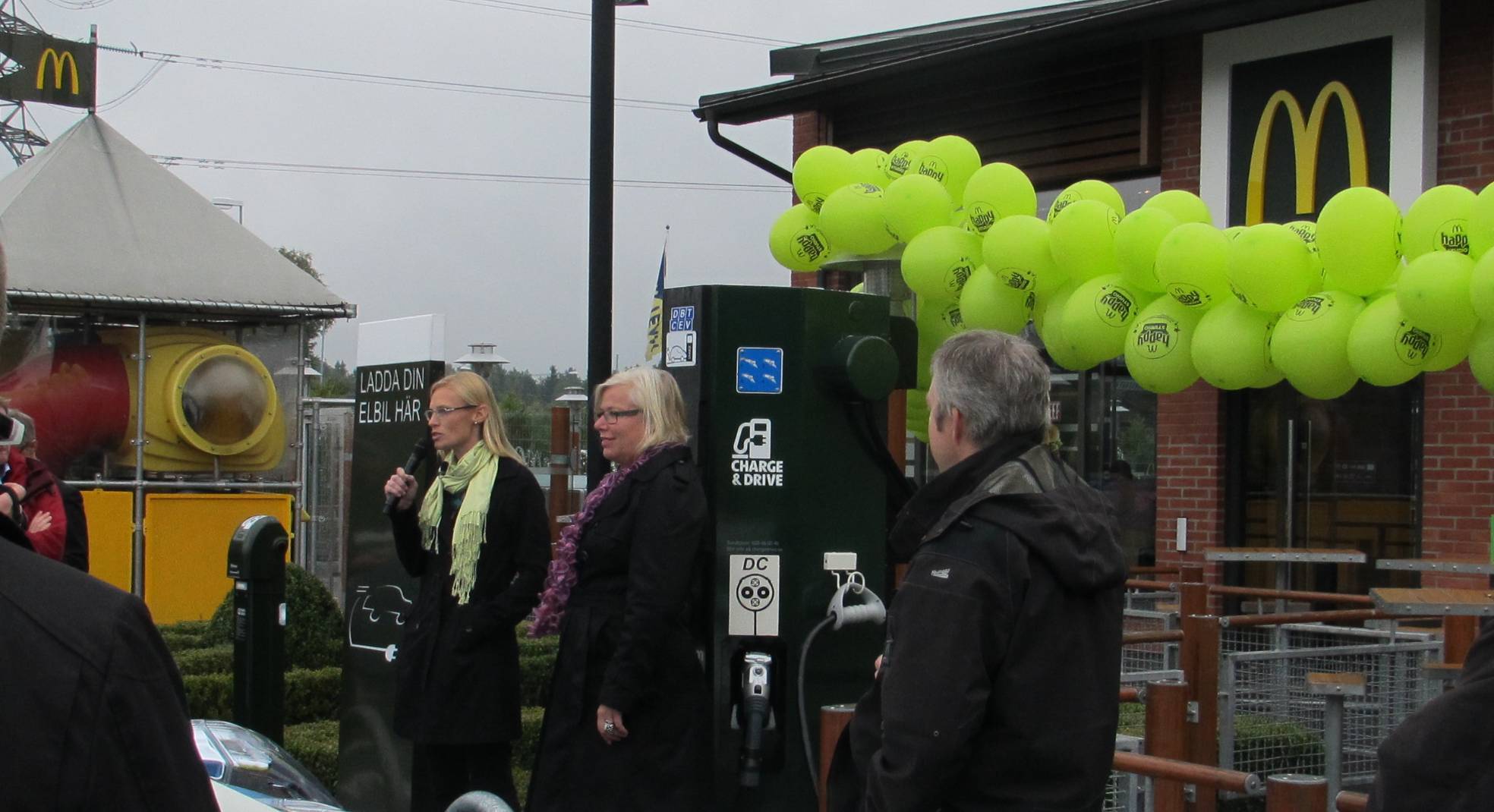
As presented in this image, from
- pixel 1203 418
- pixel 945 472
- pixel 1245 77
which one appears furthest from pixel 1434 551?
pixel 945 472

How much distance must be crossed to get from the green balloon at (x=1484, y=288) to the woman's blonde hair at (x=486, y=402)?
137 inches

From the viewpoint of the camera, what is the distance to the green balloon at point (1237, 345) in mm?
6250

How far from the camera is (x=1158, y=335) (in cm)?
656

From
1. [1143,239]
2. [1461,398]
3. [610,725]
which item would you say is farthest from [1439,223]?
[1461,398]

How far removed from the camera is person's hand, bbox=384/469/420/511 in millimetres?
5676

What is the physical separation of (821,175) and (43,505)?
157 inches

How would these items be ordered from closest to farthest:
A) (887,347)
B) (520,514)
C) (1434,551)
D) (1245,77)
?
(887,347) → (520,514) → (1434,551) → (1245,77)

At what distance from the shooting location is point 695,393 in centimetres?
471

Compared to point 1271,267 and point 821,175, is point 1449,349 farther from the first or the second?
point 821,175

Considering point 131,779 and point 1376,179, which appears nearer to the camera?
point 131,779

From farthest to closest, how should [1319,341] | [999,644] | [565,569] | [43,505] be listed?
[43,505] < [1319,341] < [565,569] < [999,644]

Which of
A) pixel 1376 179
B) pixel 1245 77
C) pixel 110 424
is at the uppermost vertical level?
pixel 1245 77

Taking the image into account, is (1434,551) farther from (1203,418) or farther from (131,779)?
(131,779)

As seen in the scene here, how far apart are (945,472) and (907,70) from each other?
368 inches
